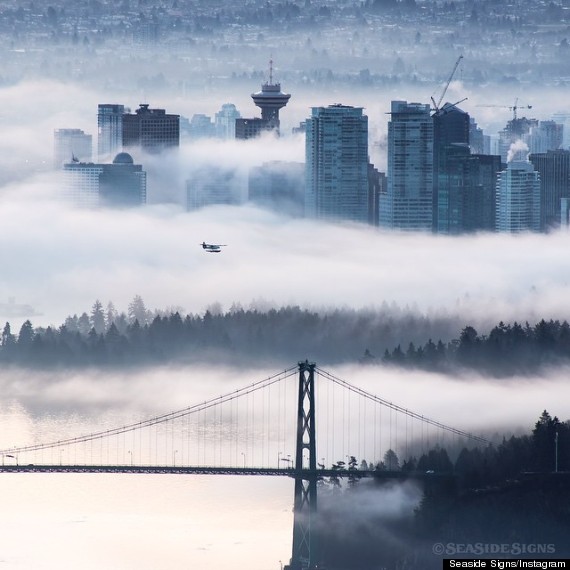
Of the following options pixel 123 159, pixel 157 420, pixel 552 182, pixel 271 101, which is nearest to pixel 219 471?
pixel 157 420

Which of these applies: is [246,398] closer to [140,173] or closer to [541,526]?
[541,526]

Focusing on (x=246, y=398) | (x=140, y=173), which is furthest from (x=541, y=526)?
(x=140, y=173)

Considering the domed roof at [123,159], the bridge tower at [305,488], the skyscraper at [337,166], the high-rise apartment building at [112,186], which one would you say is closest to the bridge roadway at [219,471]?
the bridge tower at [305,488]

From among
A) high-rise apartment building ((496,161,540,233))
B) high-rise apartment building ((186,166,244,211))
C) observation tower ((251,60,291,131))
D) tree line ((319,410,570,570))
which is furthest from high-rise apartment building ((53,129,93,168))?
tree line ((319,410,570,570))

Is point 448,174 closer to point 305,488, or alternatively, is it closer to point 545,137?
point 545,137

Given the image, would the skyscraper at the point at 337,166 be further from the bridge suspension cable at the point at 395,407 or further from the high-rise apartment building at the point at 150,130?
the bridge suspension cable at the point at 395,407

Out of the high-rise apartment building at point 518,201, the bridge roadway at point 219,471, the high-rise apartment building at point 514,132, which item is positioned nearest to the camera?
the bridge roadway at point 219,471
